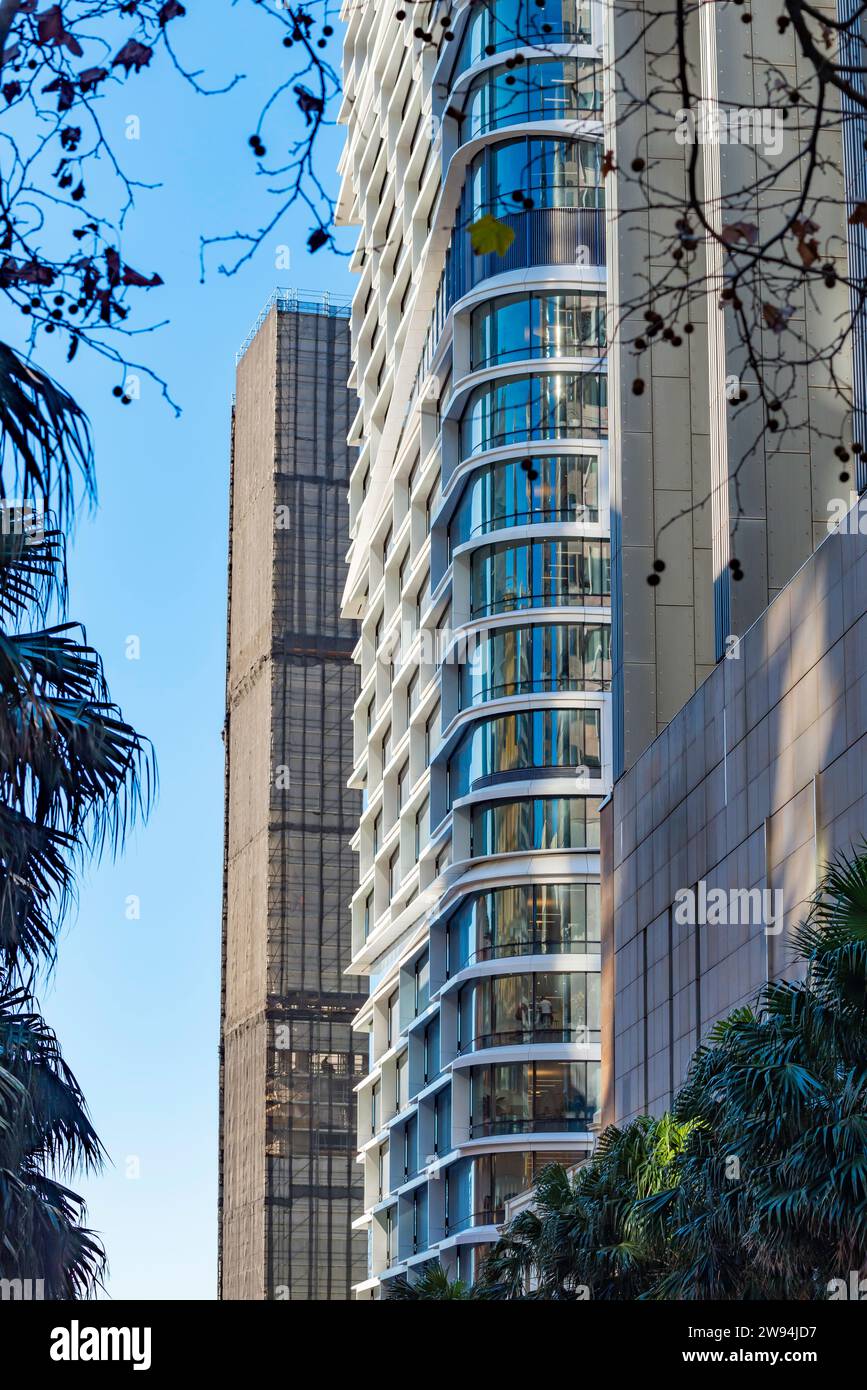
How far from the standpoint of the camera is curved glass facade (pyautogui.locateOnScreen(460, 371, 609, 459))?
6381 cm

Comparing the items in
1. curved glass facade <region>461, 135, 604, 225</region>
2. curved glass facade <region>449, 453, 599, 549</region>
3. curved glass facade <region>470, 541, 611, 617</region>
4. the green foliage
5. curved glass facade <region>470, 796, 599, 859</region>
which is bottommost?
the green foliage

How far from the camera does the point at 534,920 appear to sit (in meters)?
61.9

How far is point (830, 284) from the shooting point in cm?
683

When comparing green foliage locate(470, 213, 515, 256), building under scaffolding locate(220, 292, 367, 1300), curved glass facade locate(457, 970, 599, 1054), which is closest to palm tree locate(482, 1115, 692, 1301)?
green foliage locate(470, 213, 515, 256)

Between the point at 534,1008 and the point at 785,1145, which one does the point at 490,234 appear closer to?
the point at 785,1145

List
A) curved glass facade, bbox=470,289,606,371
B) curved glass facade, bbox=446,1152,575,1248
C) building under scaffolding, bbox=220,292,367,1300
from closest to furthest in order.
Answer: curved glass facade, bbox=446,1152,575,1248 < curved glass facade, bbox=470,289,606,371 < building under scaffolding, bbox=220,292,367,1300

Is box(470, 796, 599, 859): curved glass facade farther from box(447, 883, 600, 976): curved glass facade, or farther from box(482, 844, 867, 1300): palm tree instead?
box(482, 844, 867, 1300): palm tree

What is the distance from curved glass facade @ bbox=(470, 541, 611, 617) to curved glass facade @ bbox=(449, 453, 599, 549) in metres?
0.85

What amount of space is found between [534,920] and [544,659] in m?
8.16

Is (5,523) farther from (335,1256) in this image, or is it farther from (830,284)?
(335,1256)

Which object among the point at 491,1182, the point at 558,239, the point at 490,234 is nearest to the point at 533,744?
the point at 491,1182
